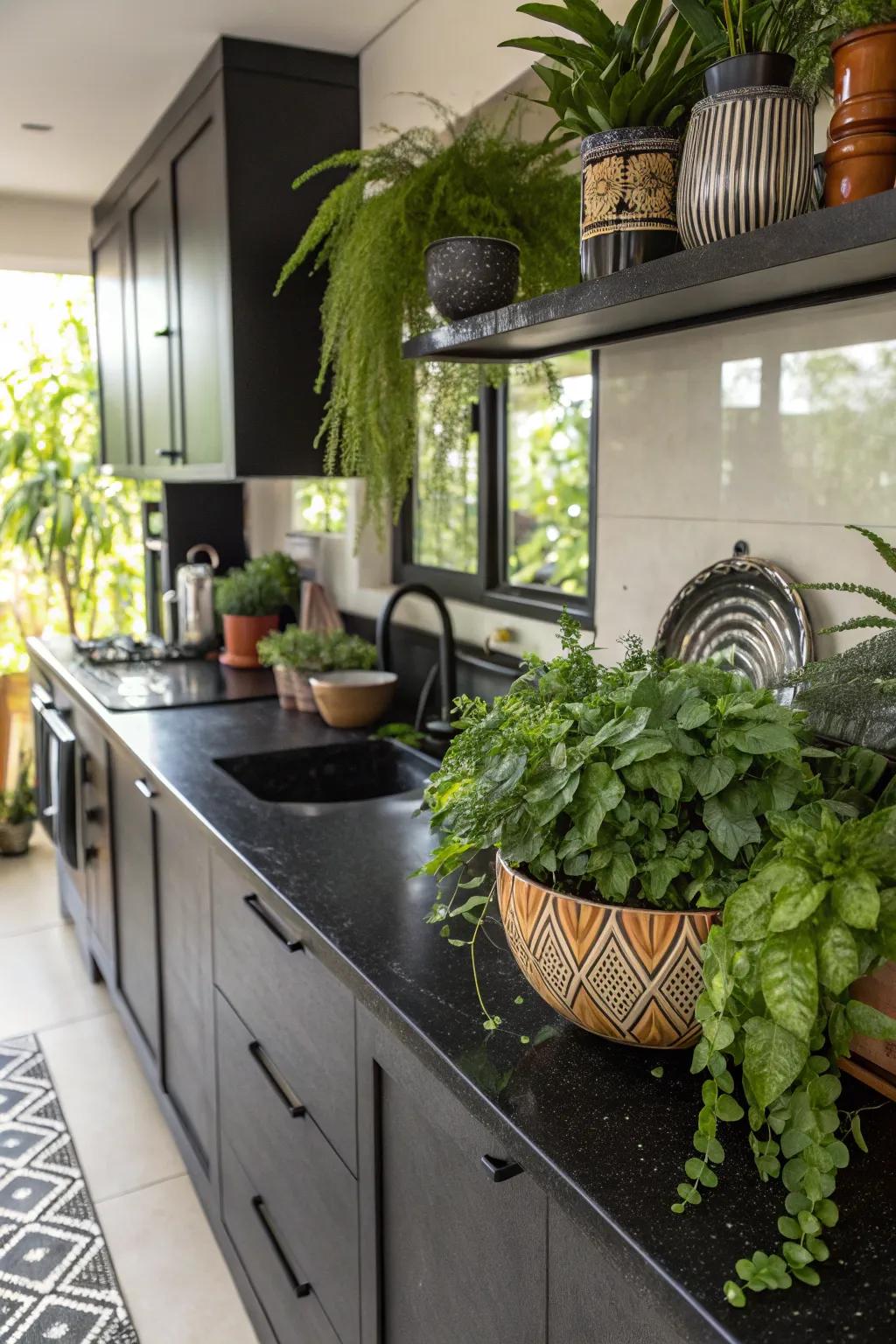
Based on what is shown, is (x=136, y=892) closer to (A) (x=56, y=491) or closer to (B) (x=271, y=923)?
(B) (x=271, y=923)

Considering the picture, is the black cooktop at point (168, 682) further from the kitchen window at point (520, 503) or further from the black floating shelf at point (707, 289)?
the black floating shelf at point (707, 289)

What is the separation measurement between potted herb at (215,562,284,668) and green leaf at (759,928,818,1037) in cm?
251

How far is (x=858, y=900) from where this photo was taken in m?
0.81

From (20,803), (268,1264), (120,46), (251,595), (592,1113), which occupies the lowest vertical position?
(268,1264)

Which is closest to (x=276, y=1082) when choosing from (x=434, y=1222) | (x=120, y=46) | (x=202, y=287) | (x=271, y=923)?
(x=271, y=923)

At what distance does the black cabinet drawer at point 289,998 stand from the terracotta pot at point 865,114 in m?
1.02

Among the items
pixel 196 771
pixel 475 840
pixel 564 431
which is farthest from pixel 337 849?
pixel 564 431

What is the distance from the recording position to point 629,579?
6.15 feet

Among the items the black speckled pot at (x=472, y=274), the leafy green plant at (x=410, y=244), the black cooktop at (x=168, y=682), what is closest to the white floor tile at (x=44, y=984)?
the black cooktop at (x=168, y=682)

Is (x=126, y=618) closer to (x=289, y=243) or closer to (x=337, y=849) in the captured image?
(x=289, y=243)

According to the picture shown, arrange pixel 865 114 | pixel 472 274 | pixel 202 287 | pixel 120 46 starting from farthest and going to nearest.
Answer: pixel 202 287 → pixel 120 46 → pixel 472 274 → pixel 865 114

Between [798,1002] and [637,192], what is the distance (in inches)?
37.3

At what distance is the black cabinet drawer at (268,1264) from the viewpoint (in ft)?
5.14

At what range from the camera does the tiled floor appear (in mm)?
1989
